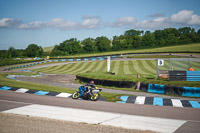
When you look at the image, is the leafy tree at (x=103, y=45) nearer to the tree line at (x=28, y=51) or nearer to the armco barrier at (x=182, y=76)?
the tree line at (x=28, y=51)

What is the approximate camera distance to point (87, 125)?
9.07m

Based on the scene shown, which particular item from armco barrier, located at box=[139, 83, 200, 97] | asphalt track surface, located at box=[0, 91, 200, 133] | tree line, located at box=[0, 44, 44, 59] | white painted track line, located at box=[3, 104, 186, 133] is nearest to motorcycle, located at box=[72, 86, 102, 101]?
asphalt track surface, located at box=[0, 91, 200, 133]

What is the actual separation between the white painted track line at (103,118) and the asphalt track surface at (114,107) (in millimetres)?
532

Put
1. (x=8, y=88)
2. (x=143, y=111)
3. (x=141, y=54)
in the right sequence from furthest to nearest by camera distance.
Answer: (x=141, y=54) < (x=8, y=88) < (x=143, y=111)

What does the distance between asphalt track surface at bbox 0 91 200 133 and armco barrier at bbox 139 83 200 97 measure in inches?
205

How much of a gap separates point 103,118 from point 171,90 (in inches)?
385

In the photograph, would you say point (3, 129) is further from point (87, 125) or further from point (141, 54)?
point (141, 54)

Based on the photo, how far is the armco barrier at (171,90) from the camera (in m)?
17.2

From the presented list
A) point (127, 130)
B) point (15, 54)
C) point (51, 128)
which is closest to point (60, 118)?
point (51, 128)

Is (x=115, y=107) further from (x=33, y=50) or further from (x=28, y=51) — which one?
(x=28, y=51)

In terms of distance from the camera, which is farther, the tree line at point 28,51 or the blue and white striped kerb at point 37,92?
the tree line at point 28,51

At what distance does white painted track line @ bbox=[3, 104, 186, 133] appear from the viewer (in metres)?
9.24

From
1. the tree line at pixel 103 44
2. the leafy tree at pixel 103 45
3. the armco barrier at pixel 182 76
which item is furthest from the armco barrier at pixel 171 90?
the leafy tree at pixel 103 45

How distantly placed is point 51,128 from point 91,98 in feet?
18.9
